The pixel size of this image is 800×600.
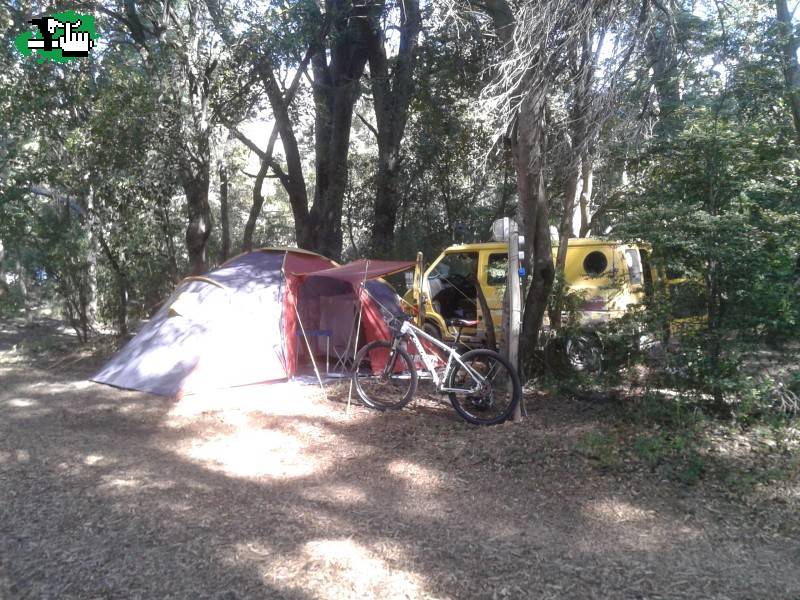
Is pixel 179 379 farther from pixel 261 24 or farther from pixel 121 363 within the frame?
pixel 261 24

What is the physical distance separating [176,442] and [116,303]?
6.73m

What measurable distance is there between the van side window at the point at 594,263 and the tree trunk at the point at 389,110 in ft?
17.8

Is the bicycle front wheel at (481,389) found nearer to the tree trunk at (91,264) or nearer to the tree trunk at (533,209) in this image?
the tree trunk at (533,209)

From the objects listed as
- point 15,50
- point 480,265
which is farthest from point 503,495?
point 15,50

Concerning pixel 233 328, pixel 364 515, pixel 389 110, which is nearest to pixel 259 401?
pixel 233 328

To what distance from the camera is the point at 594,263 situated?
383 inches

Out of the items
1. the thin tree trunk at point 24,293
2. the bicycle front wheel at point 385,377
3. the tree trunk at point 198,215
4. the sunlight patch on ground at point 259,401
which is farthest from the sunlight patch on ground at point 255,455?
the thin tree trunk at point 24,293

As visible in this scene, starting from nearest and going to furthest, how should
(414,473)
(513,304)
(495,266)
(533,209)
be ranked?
(414,473), (513,304), (533,209), (495,266)

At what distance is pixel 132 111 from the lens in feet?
34.6

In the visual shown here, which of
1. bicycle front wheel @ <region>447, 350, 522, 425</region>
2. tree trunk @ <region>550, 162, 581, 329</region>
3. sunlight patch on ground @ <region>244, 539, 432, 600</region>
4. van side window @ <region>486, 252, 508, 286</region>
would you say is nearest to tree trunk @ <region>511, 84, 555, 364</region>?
tree trunk @ <region>550, 162, 581, 329</region>

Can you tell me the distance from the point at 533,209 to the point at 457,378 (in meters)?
2.07

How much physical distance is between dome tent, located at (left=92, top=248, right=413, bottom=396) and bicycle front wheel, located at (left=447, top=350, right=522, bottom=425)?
1.71 m

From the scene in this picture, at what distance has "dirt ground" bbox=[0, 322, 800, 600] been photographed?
3748 millimetres

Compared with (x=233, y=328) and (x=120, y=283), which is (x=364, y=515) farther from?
(x=120, y=283)
